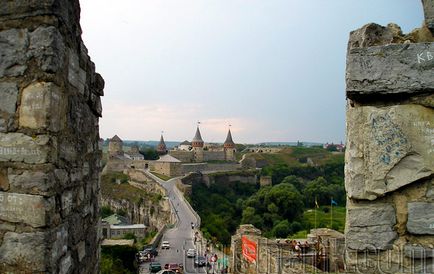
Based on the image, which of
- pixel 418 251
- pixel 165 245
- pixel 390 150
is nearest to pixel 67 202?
pixel 390 150

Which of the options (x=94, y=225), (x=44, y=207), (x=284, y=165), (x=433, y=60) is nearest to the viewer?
(x=433, y=60)

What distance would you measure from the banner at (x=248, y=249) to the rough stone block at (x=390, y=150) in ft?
40.5

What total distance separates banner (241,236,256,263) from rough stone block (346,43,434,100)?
1247 cm

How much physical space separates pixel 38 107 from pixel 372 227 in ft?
7.06

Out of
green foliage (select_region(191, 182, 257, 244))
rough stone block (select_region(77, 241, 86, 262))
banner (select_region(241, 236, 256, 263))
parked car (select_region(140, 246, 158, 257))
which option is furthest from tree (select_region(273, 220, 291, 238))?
rough stone block (select_region(77, 241, 86, 262))

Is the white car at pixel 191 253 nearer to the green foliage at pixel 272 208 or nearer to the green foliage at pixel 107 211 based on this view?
the green foliage at pixel 272 208

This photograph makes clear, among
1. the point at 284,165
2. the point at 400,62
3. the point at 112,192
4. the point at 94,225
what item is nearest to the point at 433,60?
the point at 400,62

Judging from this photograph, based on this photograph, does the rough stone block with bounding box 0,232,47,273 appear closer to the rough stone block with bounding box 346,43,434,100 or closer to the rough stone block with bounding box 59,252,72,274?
the rough stone block with bounding box 59,252,72,274

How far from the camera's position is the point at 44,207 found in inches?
102

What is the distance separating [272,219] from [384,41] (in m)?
46.2

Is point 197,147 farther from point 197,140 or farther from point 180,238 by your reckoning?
point 180,238

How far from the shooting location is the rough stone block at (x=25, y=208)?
2.58 m

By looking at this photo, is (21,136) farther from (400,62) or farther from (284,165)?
(284,165)

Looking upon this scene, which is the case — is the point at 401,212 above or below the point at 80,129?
below
